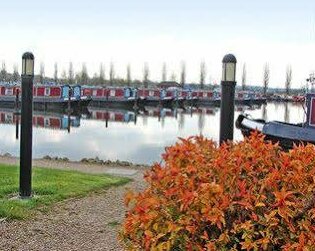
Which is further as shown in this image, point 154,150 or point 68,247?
point 154,150

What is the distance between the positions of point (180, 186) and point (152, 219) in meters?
0.28

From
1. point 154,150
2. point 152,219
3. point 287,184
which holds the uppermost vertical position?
point 287,184

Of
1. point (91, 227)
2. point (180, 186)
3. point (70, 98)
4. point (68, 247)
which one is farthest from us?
point (70, 98)

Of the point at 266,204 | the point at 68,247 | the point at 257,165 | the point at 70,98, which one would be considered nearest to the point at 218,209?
the point at 266,204

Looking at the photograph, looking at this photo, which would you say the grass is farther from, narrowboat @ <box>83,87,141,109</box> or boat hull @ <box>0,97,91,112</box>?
narrowboat @ <box>83,87,141,109</box>

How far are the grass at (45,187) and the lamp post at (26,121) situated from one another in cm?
27

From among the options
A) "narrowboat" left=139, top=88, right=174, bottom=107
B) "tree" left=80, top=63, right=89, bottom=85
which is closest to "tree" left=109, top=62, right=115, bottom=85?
"tree" left=80, top=63, right=89, bottom=85

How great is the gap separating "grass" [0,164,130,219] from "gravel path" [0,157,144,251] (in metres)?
0.22

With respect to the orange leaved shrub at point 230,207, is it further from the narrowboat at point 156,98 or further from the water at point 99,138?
the narrowboat at point 156,98

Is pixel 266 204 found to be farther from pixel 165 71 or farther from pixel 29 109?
pixel 165 71

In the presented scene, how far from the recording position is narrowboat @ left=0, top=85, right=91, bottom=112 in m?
52.8

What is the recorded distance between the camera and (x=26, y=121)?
8758 millimetres

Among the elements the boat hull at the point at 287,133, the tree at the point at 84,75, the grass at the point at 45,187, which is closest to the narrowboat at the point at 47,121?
the boat hull at the point at 287,133

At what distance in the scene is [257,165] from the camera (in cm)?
363
